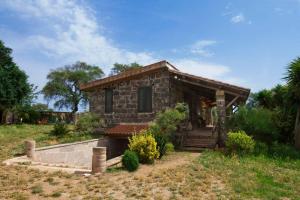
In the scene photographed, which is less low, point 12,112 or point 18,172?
point 12,112

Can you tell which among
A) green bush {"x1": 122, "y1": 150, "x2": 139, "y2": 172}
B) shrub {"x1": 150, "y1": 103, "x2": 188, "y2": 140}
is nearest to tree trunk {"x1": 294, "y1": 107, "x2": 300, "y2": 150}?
shrub {"x1": 150, "y1": 103, "x2": 188, "y2": 140}

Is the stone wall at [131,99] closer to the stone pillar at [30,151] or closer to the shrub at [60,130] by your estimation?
the shrub at [60,130]

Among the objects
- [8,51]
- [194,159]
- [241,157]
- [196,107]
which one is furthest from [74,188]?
[8,51]

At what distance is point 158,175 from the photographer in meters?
10.3

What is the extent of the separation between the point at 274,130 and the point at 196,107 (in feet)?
26.2

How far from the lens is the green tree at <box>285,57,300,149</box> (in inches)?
621

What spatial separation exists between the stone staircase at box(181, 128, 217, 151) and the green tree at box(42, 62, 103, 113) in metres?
32.6

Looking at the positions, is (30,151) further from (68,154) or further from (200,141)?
(200,141)

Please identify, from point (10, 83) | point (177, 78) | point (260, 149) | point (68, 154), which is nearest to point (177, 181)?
point (260, 149)

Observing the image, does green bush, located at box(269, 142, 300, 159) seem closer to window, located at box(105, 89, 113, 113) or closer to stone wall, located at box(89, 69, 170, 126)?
stone wall, located at box(89, 69, 170, 126)

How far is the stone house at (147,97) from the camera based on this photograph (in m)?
16.8

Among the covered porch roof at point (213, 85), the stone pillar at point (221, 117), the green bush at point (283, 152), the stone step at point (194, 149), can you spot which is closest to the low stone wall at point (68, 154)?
the stone step at point (194, 149)

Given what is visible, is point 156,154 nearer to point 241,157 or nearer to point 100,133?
point 241,157

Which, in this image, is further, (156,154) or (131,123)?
(131,123)
